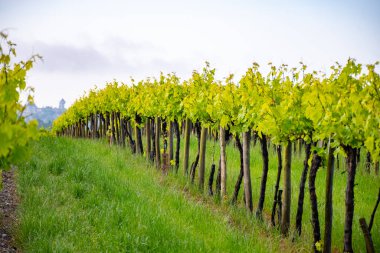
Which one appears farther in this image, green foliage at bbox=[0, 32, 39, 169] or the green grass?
the green grass

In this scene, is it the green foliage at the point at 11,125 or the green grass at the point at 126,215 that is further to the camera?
the green grass at the point at 126,215

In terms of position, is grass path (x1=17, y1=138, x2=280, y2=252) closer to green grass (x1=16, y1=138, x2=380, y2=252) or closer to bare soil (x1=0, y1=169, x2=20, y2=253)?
green grass (x1=16, y1=138, x2=380, y2=252)

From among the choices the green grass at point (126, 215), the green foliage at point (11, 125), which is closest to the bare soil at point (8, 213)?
the green grass at point (126, 215)

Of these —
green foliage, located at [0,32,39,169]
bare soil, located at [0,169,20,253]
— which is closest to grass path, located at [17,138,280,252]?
bare soil, located at [0,169,20,253]

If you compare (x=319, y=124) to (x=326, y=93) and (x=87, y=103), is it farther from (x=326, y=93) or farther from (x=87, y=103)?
(x=87, y=103)

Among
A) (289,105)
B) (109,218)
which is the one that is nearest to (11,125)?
(109,218)

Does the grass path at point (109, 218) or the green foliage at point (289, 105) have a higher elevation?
the green foliage at point (289, 105)

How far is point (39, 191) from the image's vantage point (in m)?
6.88

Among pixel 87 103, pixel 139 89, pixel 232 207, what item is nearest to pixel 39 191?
pixel 232 207

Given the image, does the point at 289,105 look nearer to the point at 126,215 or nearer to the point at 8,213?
the point at 126,215

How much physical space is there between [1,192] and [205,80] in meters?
6.71

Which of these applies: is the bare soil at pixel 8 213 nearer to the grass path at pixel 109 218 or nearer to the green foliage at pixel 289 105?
the grass path at pixel 109 218

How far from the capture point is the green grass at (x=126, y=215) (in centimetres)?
517

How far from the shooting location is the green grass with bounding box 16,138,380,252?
5.17 meters
